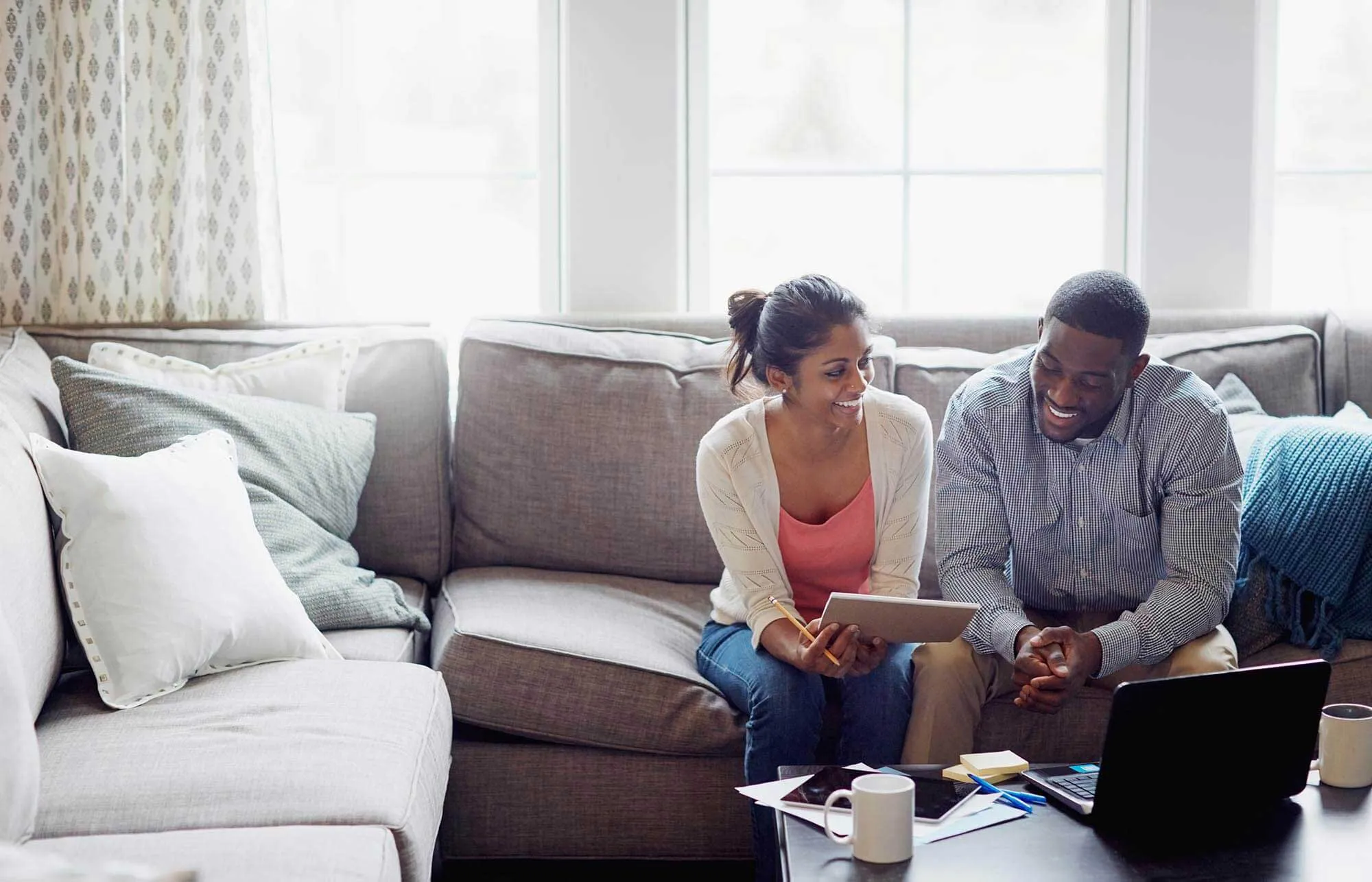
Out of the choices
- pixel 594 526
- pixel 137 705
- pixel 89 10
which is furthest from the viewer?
pixel 89 10

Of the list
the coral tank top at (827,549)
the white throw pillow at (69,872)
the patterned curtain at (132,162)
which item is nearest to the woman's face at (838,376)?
the coral tank top at (827,549)

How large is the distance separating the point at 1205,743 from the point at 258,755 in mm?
1113

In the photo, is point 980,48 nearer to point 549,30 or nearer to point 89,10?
point 549,30

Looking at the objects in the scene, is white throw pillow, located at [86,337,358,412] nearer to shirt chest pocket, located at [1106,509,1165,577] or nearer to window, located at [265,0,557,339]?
window, located at [265,0,557,339]

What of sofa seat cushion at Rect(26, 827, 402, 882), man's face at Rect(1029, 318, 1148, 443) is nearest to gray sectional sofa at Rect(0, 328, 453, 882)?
sofa seat cushion at Rect(26, 827, 402, 882)

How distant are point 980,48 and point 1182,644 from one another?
1632 mm

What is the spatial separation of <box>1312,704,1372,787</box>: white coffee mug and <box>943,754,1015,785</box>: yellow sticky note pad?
0.37 metres

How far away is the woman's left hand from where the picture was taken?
1.93 metres

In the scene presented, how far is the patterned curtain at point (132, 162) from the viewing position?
2.71 m

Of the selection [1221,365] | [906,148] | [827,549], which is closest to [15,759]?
[827,549]

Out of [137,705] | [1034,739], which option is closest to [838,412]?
[1034,739]

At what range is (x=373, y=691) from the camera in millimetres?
1806

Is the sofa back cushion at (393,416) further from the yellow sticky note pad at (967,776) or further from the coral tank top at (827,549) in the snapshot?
the yellow sticky note pad at (967,776)

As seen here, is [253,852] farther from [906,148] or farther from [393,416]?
[906,148]
